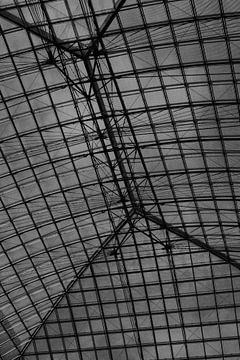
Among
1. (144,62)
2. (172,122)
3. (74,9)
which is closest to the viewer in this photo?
(74,9)

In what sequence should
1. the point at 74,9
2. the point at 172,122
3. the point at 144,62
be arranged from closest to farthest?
the point at 74,9 → the point at 144,62 → the point at 172,122

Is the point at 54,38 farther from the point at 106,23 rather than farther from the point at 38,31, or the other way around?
the point at 106,23

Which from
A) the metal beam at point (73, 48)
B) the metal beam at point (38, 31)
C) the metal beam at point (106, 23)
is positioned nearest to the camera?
the metal beam at point (106, 23)

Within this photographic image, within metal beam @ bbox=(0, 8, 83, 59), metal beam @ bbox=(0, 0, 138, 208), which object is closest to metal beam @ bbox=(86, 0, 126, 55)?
metal beam @ bbox=(0, 0, 138, 208)

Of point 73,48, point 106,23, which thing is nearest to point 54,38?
point 73,48

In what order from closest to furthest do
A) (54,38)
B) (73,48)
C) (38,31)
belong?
(38,31) < (54,38) < (73,48)

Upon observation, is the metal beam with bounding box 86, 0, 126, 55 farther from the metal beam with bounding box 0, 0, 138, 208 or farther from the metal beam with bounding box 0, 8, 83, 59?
the metal beam with bounding box 0, 8, 83, 59

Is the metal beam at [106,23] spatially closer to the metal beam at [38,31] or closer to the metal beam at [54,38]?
the metal beam at [54,38]

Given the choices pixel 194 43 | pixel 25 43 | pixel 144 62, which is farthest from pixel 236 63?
pixel 25 43

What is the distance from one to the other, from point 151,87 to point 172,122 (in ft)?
10.2

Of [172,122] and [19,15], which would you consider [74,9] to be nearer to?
[19,15]

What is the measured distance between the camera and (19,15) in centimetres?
4172

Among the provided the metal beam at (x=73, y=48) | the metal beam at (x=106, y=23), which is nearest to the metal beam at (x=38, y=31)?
the metal beam at (x=73, y=48)

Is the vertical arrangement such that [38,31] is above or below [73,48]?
above
